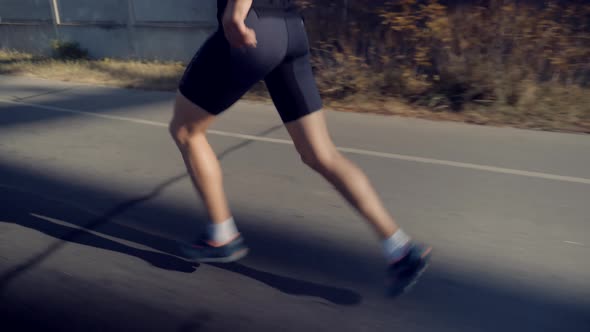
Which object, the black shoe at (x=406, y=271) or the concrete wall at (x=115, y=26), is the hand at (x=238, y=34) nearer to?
the black shoe at (x=406, y=271)

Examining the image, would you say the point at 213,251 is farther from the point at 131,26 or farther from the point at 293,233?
the point at 131,26

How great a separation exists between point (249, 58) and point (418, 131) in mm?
3650

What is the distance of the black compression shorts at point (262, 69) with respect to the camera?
2328 millimetres

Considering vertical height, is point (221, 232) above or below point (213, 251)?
above

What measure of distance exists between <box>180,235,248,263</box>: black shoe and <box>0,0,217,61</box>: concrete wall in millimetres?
9197

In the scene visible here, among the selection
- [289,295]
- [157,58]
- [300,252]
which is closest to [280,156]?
[300,252]

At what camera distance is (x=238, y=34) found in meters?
2.18

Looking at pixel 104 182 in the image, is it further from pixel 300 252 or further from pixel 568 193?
pixel 568 193

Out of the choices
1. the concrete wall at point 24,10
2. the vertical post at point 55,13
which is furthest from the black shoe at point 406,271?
the concrete wall at point 24,10

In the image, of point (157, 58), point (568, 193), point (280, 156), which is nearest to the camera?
point (568, 193)

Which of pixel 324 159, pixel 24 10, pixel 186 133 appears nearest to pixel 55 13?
pixel 24 10

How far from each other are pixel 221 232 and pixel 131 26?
11.1 m

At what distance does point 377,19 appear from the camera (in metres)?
7.95

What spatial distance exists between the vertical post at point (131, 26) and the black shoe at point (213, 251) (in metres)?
10.8
